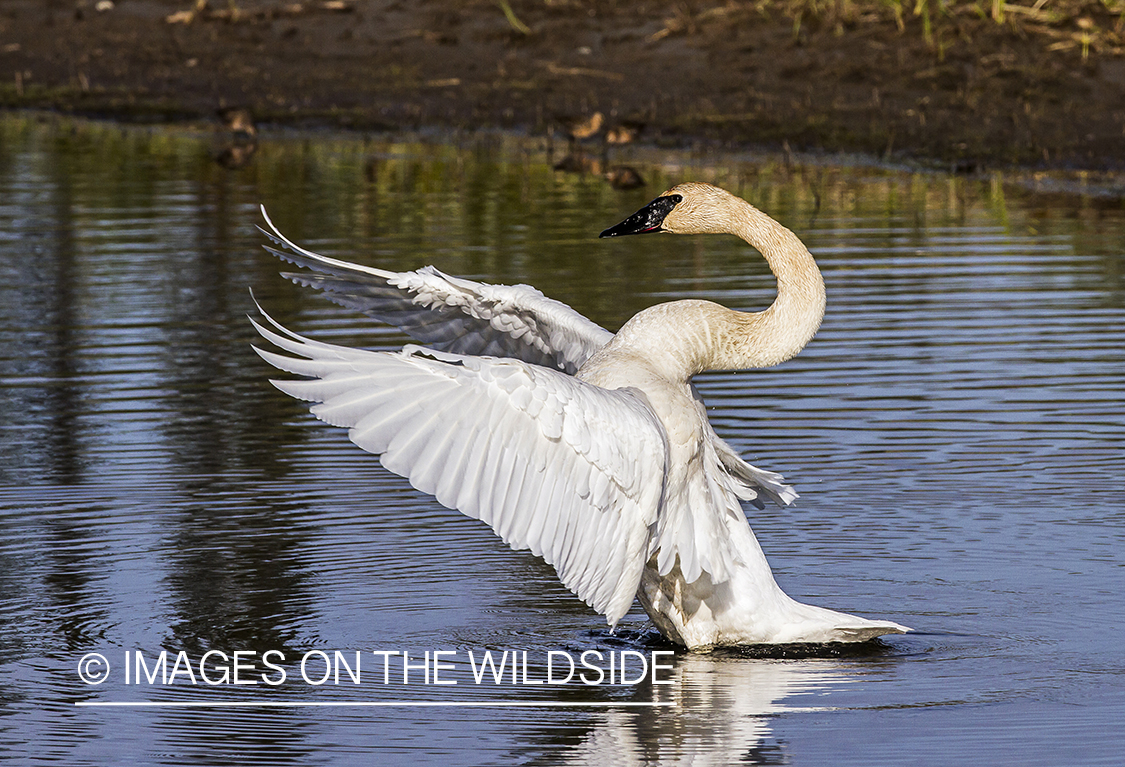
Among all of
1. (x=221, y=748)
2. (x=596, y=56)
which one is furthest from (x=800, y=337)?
(x=596, y=56)

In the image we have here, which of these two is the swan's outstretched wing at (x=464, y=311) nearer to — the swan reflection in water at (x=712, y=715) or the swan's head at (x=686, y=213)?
the swan's head at (x=686, y=213)

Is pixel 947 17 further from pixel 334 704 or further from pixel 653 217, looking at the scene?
pixel 334 704

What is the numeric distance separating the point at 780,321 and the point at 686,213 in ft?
2.05

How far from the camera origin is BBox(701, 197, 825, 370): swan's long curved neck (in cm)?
679

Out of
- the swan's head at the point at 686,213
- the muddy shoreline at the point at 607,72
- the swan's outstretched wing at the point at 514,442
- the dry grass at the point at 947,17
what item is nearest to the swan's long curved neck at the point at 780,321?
the swan's head at the point at 686,213

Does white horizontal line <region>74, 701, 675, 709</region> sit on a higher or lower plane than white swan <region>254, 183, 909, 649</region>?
lower

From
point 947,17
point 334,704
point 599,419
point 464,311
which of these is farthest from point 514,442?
point 947,17

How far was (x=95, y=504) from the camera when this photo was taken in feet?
28.2

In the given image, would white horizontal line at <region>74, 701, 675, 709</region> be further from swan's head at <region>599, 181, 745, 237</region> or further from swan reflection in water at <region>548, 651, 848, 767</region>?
swan's head at <region>599, 181, 745, 237</region>

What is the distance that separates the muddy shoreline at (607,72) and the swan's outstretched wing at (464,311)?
39.2 feet

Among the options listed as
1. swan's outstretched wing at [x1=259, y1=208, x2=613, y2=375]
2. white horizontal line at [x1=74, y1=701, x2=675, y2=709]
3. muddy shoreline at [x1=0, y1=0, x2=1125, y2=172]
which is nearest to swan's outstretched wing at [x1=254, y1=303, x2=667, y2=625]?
white horizontal line at [x1=74, y1=701, x2=675, y2=709]

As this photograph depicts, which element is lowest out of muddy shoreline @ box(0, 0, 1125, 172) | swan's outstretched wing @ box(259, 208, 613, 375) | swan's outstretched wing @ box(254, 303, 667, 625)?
swan's outstretched wing @ box(254, 303, 667, 625)

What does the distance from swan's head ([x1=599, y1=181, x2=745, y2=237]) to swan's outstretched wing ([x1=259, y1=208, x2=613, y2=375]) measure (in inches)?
21.6

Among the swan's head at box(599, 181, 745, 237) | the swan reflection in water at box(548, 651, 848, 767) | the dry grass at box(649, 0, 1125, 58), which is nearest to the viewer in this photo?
the swan reflection in water at box(548, 651, 848, 767)
